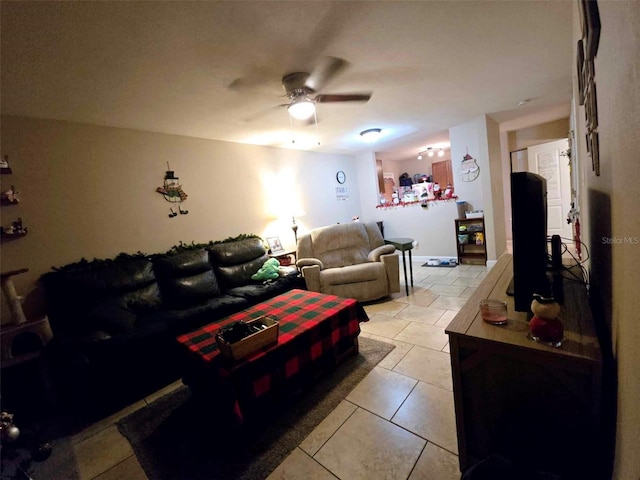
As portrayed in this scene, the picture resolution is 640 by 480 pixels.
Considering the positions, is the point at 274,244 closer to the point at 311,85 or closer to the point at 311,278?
the point at 311,278

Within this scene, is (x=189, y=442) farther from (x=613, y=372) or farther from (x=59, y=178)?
(x=59, y=178)

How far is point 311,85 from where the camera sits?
7.64ft

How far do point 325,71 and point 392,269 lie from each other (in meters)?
2.26

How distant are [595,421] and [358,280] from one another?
2422 mm

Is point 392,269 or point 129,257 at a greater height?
point 129,257

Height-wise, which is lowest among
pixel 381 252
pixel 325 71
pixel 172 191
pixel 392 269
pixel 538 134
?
pixel 392 269

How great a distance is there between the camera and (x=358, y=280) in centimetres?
321

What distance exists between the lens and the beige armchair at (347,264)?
10.5 feet

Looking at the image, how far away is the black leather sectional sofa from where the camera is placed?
5.94 feet

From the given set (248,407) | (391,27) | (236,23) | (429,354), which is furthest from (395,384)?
(236,23)

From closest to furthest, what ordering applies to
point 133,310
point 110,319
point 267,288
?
point 110,319, point 133,310, point 267,288

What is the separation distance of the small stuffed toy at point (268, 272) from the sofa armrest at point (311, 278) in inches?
13.2

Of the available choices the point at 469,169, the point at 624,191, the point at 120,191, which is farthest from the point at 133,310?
the point at 469,169

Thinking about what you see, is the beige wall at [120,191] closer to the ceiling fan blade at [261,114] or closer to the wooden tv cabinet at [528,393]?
the ceiling fan blade at [261,114]
